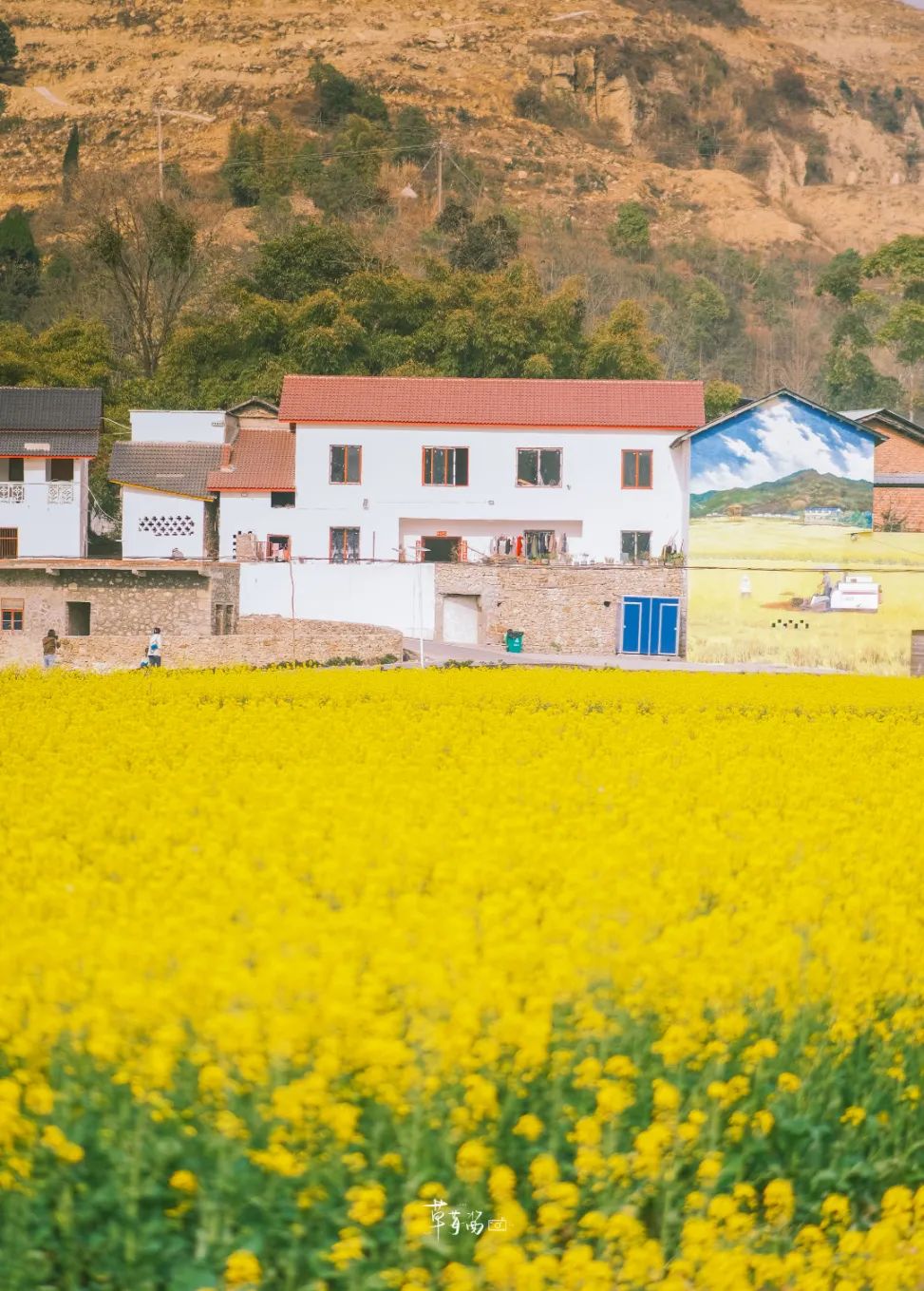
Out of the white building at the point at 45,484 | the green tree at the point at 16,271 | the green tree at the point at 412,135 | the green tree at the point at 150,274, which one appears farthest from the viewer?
the green tree at the point at 412,135

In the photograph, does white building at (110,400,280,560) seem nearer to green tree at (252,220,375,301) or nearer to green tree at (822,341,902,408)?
green tree at (252,220,375,301)

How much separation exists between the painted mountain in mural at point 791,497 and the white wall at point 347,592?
7.87m

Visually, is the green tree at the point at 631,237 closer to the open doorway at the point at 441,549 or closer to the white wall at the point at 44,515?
the open doorway at the point at 441,549

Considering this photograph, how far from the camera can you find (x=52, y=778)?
10758 millimetres

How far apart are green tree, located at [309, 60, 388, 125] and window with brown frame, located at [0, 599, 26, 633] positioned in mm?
88517

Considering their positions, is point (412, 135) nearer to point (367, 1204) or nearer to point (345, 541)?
point (345, 541)

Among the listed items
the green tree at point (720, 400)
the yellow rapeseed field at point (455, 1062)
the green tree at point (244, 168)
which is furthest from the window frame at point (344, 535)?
the green tree at point (244, 168)

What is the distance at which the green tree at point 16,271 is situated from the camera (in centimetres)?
7438

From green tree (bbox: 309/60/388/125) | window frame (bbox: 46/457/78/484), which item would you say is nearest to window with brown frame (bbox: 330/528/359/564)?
window frame (bbox: 46/457/78/484)

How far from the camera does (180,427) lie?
47.5 m

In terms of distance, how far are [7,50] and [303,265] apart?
107m

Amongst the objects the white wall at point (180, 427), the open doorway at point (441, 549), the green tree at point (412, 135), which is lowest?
the open doorway at point (441, 549)

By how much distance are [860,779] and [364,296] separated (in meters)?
45.4

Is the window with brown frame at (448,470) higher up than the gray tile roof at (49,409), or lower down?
lower down
